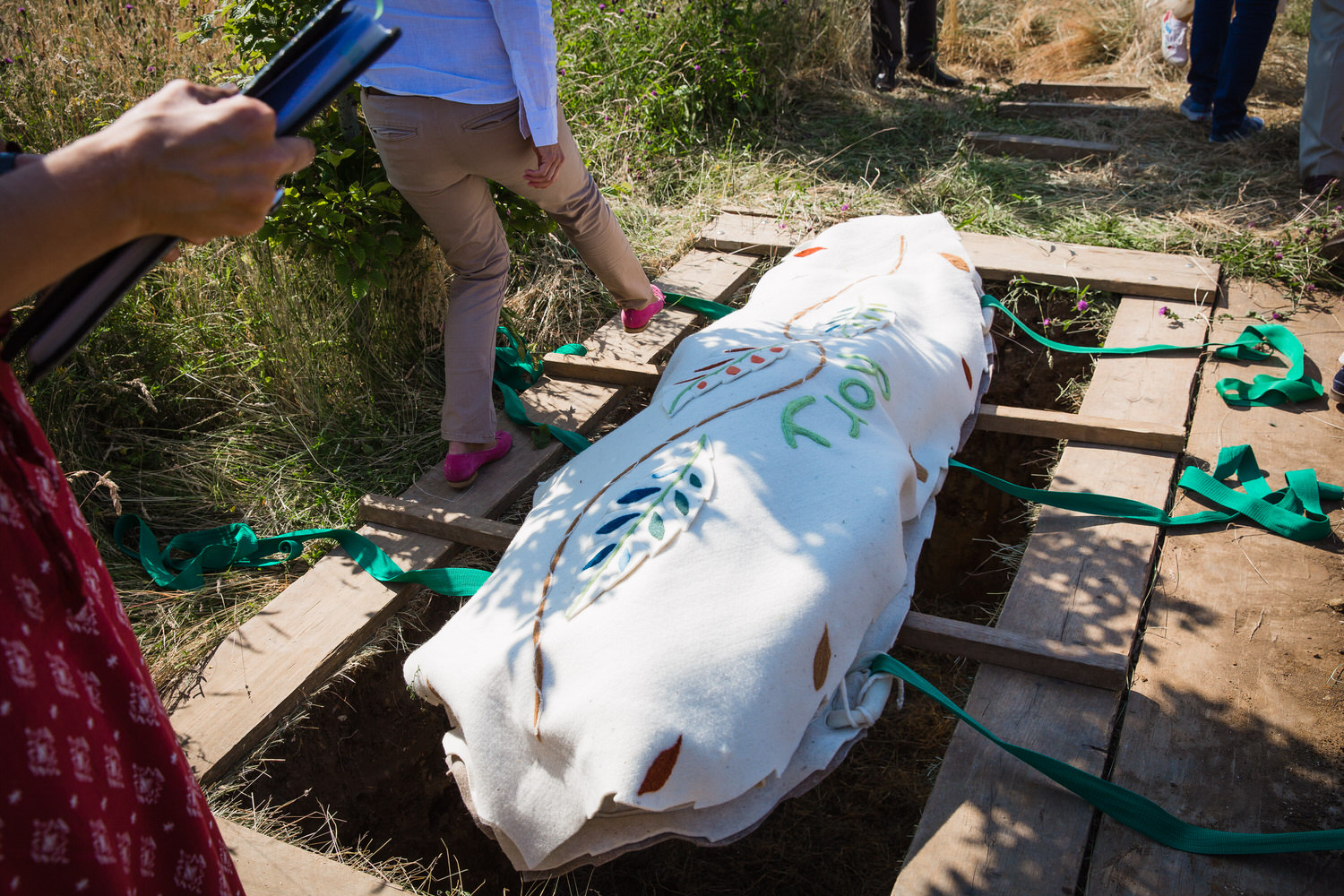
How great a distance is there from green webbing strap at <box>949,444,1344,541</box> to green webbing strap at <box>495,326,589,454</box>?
48.9 inches

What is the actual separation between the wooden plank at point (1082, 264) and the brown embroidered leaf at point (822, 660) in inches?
92.9

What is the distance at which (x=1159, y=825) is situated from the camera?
1.66 metres

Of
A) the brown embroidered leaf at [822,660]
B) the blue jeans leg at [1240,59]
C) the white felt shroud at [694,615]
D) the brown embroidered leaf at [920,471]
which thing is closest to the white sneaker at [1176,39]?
the blue jeans leg at [1240,59]

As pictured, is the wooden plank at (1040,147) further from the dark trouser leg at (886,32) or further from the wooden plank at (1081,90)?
the dark trouser leg at (886,32)

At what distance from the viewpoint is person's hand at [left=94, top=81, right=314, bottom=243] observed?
0.82 metres

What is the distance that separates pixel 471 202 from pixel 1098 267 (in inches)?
100

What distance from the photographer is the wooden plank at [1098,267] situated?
343 cm

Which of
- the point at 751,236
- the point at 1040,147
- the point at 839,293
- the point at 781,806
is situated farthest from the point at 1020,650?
the point at 1040,147

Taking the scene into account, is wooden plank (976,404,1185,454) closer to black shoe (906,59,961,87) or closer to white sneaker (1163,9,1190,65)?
black shoe (906,59,961,87)

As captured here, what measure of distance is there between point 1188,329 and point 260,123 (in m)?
3.27

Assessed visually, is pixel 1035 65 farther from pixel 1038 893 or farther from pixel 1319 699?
pixel 1038 893

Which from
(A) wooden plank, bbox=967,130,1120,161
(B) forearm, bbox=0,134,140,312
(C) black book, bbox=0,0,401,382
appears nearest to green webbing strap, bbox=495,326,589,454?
(C) black book, bbox=0,0,401,382

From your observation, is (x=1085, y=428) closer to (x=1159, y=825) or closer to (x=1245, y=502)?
(x=1245, y=502)

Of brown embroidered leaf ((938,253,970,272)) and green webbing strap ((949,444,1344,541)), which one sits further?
brown embroidered leaf ((938,253,970,272))
